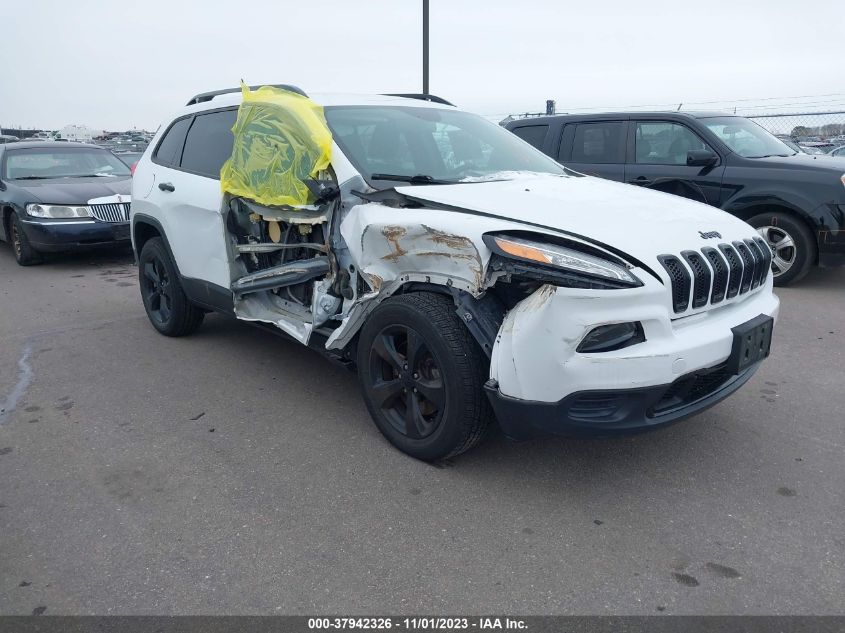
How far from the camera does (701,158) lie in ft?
23.1

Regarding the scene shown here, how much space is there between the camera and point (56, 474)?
132 inches

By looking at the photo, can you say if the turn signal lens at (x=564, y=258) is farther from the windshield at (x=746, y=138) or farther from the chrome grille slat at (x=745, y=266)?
the windshield at (x=746, y=138)

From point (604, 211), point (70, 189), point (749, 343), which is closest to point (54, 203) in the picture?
point (70, 189)

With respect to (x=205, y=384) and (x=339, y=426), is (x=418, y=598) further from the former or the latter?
(x=205, y=384)

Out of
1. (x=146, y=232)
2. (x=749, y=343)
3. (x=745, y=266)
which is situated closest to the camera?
(x=749, y=343)

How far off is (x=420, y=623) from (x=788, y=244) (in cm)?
620

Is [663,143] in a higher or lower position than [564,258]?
higher

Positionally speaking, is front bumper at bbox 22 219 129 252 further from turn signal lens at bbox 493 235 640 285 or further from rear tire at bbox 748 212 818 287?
rear tire at bbox 748 212 818 287

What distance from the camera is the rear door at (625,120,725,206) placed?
23.9 ft

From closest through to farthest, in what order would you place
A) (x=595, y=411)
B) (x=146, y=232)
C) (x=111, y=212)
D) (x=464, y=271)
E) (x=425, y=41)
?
(x=595, y=411), (x=464, y=271), (x=146, y=232), (x=111, y=212), (x=425, y=41)

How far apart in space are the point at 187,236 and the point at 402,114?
175 centimetres

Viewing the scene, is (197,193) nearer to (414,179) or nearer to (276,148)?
(276,148)

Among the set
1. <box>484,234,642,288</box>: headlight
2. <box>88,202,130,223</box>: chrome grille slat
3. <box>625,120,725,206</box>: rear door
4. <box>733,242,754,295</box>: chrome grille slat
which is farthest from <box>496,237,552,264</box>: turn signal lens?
<box>88,202,130,223</box>: chrome grille slat

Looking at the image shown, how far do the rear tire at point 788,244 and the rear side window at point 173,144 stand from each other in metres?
5.50
